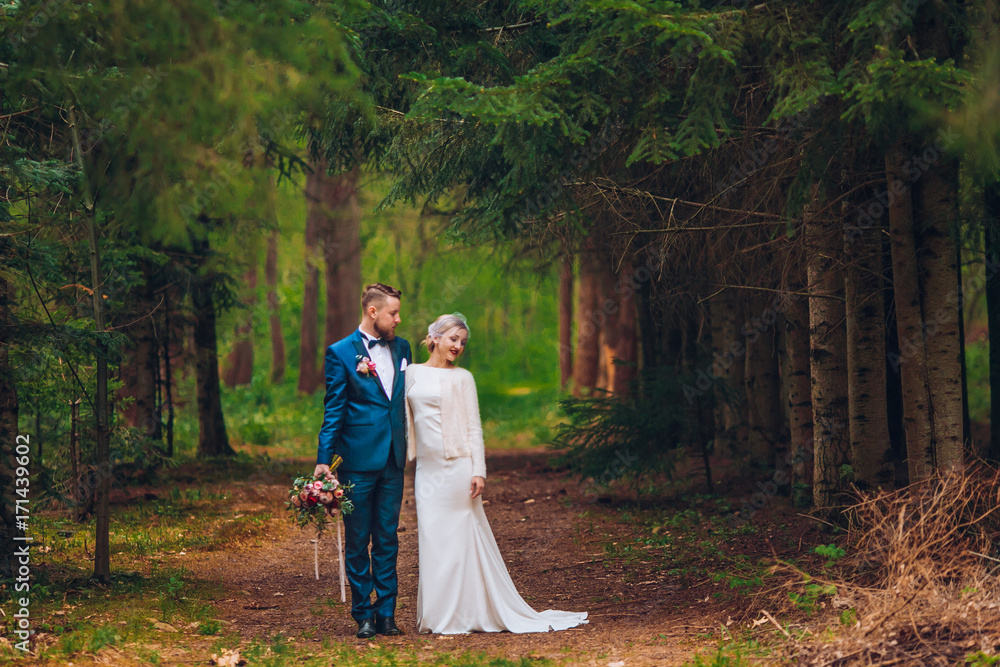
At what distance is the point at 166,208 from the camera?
448 cm

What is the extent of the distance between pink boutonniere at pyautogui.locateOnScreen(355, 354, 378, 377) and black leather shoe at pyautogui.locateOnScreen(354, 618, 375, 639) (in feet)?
5.38

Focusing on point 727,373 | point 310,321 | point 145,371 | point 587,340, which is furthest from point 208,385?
point 310,321

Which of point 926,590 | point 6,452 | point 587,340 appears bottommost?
point 926,590

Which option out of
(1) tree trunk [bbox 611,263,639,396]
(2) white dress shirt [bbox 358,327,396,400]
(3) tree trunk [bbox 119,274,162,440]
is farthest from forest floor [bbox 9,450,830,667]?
(1) tree trunk [bbox 611,263,639,396]

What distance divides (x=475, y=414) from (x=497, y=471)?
943 centimetres

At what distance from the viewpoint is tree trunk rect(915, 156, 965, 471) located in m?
6.84

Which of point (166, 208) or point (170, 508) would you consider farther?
point (170, 508)

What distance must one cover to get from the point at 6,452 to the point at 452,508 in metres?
3.59

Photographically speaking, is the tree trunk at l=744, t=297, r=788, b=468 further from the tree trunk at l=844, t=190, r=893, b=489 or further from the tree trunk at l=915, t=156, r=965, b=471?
the tree trunk at l=915, t=156, r=965, b=471

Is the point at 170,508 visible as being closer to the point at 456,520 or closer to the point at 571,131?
the point at 456,520

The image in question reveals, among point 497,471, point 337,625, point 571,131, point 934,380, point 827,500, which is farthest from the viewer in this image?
point 497,471

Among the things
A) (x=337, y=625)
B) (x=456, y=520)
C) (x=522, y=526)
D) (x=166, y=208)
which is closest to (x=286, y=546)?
(x=522, y=526)

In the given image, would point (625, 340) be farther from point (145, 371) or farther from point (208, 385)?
point (145, 371)

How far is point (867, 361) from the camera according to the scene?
8156 millimetres
